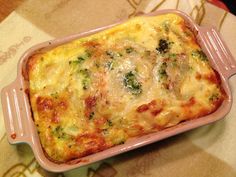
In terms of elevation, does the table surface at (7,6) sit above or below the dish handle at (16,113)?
above

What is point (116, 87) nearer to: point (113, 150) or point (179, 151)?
point (113, 150)

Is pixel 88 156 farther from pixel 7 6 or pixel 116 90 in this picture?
pixel 7 6

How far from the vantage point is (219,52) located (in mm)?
1230

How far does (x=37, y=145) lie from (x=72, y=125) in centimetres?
13

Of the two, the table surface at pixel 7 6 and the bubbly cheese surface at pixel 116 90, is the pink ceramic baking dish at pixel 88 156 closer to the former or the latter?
the bubbly cheese surface at pixel 116 90

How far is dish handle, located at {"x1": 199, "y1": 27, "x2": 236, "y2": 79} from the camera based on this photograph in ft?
3.93

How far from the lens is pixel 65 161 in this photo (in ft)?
3.55

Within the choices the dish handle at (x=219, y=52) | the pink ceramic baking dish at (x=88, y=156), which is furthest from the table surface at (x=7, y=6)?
the dish handle at (x=219, y=52)

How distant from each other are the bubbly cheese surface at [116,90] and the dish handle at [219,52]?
0.15 ft

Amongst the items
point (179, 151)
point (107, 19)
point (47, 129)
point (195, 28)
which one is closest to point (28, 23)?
point (107, 19)

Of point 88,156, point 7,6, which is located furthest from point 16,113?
point 7,6

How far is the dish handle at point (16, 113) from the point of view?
110cm

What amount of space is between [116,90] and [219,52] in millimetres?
412

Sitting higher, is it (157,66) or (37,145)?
(157,66)
